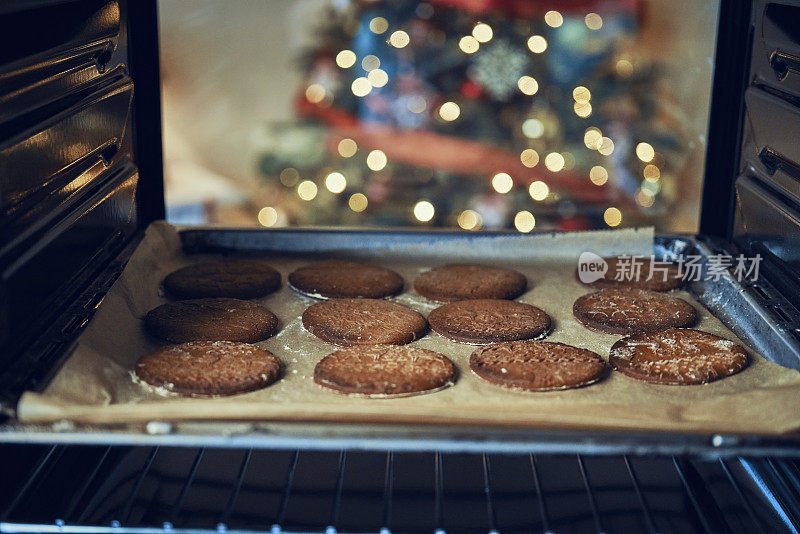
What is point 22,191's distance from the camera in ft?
3.40

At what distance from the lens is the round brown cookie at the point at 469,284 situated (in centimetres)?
159

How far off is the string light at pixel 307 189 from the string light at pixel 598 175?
120 centimetres

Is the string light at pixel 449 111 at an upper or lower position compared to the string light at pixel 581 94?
lower

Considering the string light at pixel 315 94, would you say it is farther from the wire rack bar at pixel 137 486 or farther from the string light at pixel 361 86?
the wire rack bar at pixel 137 486

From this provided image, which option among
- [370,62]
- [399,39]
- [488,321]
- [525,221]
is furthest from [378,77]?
[488,321]

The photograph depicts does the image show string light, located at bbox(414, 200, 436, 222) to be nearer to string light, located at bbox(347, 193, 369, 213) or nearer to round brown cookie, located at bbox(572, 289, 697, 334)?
string light, located at bbox(347, 193, 369, 213)

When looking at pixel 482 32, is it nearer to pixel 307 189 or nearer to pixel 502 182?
pixel 502 182

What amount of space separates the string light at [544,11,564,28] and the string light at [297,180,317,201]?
3.88 ft

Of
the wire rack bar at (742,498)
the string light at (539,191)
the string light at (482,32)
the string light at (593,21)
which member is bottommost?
the string light at (539,191)

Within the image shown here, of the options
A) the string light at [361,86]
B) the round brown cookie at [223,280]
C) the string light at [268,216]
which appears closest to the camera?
the round brown cookie at [223,280]

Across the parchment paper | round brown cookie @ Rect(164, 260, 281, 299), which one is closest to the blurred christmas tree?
the parchment paper

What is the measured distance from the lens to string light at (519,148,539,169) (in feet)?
11.0

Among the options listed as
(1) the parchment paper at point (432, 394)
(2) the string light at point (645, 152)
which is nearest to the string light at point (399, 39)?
(2) the string light at point (645, 152)

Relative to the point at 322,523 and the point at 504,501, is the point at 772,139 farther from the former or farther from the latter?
the point at 322,523
